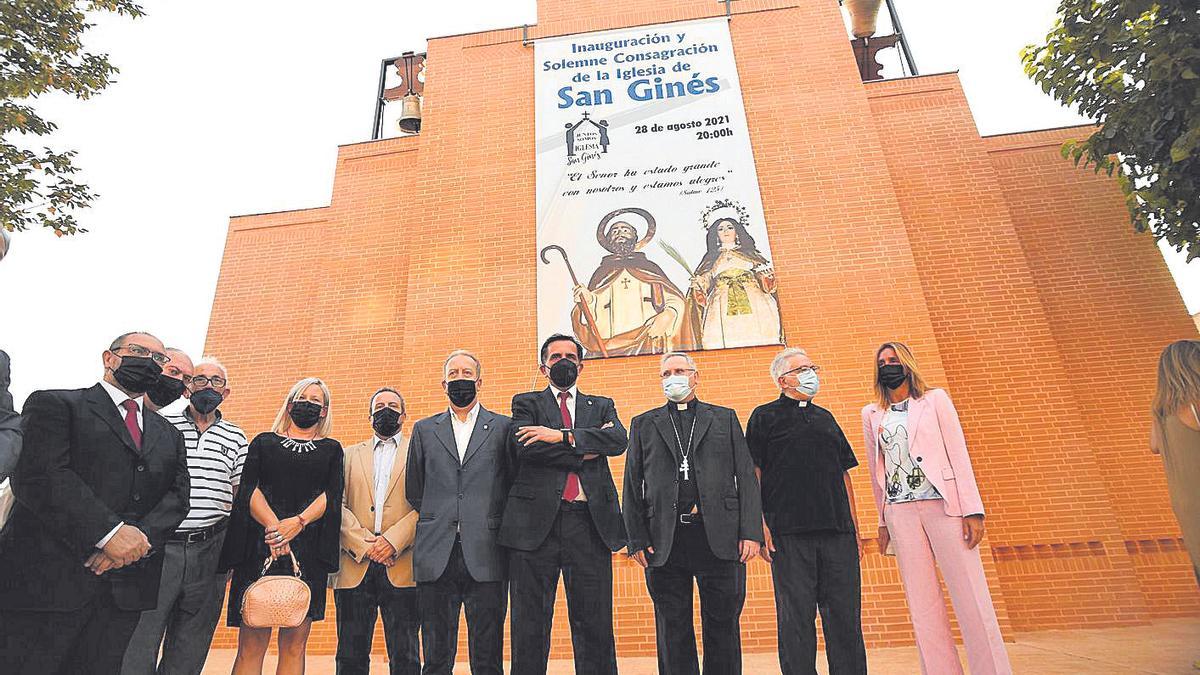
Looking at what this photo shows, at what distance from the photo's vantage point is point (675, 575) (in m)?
3.19

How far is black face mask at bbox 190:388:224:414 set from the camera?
3557 millimetres

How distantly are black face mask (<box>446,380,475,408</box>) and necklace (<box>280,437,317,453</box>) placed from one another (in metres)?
0.79

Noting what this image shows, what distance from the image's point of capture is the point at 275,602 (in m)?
2.91

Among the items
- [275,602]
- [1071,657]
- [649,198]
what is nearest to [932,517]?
[1071,657]

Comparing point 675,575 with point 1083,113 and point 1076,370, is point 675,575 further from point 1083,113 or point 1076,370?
point 1076,370

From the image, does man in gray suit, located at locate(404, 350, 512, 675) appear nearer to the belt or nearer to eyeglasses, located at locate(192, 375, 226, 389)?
the belt

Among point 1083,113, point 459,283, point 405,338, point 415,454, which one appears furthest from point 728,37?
point 415,454

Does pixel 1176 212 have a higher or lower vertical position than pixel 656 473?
higher

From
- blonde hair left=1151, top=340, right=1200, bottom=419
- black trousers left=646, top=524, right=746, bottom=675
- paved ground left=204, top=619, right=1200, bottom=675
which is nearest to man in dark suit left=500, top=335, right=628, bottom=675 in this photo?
black trousers left=646, top=524, right=746, bottom=675

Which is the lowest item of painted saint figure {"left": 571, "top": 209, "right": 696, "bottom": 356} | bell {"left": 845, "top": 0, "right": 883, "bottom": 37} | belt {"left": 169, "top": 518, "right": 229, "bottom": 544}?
belt {"left": 169, "top": 518, "right": 229, "bottom": 544}

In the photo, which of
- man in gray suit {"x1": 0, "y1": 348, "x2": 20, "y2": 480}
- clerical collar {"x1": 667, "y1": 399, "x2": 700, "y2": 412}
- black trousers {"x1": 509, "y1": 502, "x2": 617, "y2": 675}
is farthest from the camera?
clerical collar {"x1": 667, "y1": 399, "x2": 700, "y2": 412}

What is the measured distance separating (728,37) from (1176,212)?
518 cm

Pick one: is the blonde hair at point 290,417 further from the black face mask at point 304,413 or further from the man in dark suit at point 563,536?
the man in dark suit at point 563,536

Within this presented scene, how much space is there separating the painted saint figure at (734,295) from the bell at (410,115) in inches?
211
